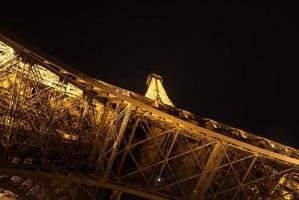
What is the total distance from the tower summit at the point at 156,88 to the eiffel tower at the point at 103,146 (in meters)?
13.4

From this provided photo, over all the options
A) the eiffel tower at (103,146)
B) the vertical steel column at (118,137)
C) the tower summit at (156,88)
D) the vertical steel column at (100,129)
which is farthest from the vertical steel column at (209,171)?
the tower summit at (156,88)

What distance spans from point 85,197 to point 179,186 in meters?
4.10

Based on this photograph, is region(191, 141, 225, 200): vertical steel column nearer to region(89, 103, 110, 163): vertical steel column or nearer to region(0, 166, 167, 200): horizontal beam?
region(0, 166, 167, 200): horizontal beam

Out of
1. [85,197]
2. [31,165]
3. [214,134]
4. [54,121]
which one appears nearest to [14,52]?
[54,121]

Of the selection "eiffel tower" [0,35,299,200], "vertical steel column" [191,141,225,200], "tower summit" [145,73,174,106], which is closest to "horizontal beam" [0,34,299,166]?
"eiffel tower" [0,35,299,200]

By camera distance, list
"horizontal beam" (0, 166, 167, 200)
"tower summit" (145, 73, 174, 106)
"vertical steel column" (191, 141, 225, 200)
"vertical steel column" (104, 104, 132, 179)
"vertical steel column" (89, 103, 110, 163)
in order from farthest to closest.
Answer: "tower summit" (145, 73, 174, 106) < "vertical steel column" (191, 141, 225, 200) < "vertical steel column" (89, 103, 110, 163) < "vertical steel column" (104, 104, 132, 179) < "horizontal beam" (0, 166, 167, 200)

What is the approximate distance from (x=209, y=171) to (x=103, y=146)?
4.87 metres

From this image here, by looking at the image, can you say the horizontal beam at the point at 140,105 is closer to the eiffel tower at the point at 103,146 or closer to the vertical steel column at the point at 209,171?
the eiffel tower at the point at 103,146

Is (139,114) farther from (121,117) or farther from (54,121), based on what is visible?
(54,121)

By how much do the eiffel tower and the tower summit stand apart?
13443 mm

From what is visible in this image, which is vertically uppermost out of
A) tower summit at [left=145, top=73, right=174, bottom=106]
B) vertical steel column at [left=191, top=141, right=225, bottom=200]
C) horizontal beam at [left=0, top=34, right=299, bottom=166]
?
tower summit at [left=145, top=73, right=174, bottom=106]

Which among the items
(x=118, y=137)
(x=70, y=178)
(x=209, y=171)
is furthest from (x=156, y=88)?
(x=70, y=178)

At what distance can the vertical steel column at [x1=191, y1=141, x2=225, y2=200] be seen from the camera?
18.6m

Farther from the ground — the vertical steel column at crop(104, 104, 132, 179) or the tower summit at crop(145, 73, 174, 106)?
the tower summit at crop(145, 73, 174, 106)
